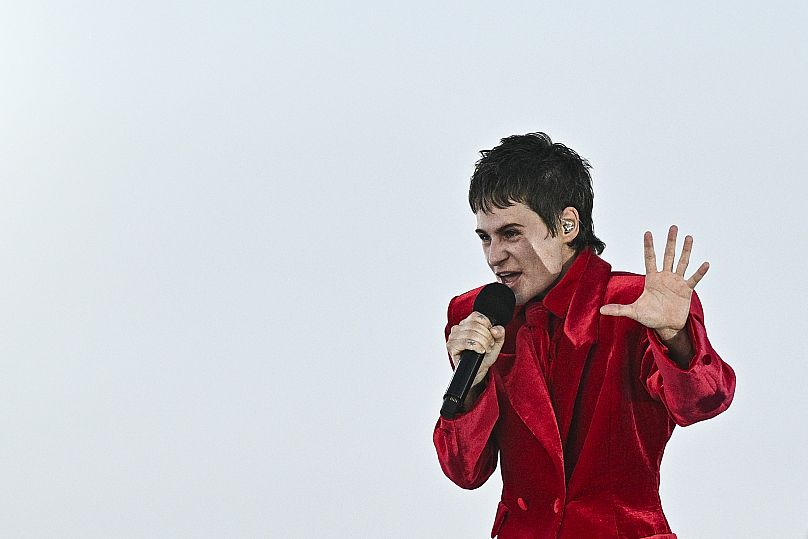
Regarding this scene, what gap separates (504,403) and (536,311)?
14 centimetres

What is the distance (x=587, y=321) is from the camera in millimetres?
1632

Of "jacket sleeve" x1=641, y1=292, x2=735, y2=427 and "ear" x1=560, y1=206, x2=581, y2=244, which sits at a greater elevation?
"ear" x1=560, y1=206, x2=581, y2=244

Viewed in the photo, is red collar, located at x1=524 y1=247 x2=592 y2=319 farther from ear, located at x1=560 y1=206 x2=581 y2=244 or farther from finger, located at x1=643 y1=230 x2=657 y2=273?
finger, located at x1=643 y1=230 x2=657 y2=273

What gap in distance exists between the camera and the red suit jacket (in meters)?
1.61

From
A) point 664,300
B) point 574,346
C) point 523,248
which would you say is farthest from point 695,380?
point 523,248

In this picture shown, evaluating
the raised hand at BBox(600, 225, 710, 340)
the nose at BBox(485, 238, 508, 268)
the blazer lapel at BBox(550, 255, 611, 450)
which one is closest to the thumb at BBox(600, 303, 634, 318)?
the raised hand at BBox(600, 225, 710, 340)

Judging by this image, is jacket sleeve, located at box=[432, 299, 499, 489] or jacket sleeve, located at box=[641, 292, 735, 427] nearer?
jacket sleeve, located at box=[641, 292, 735, 427]

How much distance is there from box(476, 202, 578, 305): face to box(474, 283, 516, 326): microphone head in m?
0.06

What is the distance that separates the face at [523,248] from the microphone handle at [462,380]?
0.16 m

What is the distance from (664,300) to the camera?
1484mm

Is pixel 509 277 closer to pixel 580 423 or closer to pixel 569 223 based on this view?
pixel 569 223

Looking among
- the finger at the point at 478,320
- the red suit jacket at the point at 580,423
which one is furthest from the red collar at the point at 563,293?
the finger at the point at 478,320

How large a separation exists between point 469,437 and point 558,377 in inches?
6.0

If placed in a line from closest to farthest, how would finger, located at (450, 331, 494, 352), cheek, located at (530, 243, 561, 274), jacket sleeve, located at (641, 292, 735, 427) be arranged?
jacket sleeve, located at (641, 292, 735, 427) → finger, located at (450, 331, 494, 352) → cheek, located at (530, 243, 561, 274)
